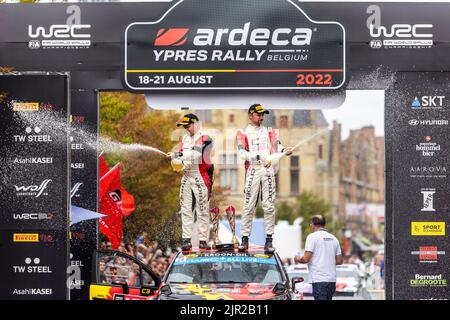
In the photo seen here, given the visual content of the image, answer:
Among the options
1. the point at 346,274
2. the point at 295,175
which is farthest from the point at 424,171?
the point at 295,175

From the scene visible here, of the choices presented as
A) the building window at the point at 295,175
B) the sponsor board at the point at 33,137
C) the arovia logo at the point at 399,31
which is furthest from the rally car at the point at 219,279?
the building window at the point at 295,175

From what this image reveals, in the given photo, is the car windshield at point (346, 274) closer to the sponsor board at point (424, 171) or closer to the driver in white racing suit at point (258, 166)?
the sponsor board at point (424, 171)

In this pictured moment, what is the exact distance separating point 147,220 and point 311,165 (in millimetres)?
90424

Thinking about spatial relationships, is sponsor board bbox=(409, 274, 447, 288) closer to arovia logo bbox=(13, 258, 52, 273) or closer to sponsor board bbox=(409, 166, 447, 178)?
sponsor board bbox=(409, 166, 447, 178)

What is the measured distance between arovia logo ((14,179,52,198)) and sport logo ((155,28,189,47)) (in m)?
2.30

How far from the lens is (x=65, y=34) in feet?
50.3

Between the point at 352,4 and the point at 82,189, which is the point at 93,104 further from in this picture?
the point at 352,4

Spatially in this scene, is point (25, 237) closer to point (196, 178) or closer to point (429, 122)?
point (196, 178)

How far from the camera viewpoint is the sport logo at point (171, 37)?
1518cm

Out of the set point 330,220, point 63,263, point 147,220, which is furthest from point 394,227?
point 330,220

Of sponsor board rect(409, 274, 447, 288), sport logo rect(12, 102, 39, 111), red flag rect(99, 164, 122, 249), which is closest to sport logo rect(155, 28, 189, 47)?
sport logo rect(12, 102, 39, 111)

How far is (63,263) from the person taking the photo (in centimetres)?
1544

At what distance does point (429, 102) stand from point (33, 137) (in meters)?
5.17

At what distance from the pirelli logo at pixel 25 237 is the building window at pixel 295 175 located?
325ft
